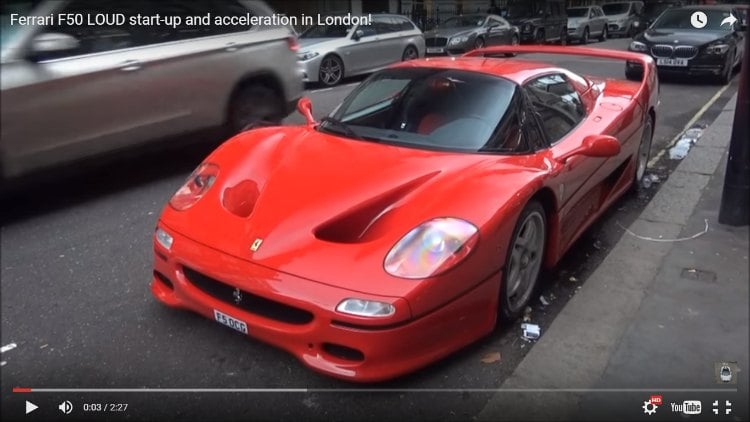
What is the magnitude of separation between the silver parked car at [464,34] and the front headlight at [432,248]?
8.51 meters

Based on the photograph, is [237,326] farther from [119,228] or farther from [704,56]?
[704,56]

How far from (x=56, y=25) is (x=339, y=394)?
279cm

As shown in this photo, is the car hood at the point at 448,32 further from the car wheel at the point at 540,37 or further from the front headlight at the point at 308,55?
the front headlight at the point at 308,55

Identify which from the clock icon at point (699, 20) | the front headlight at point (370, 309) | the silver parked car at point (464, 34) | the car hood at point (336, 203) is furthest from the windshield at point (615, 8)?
the front headlight at point (370, 309)

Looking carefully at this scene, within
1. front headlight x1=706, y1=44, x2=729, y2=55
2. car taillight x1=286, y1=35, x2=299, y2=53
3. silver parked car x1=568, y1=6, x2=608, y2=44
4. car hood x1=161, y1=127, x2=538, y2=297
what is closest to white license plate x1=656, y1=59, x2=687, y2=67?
front headlight x1=706, y1=44, x2=729, y2=55

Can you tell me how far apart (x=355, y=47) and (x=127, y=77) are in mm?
7401

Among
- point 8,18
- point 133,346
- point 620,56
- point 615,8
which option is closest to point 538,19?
point 620,56

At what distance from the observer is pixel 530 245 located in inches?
120

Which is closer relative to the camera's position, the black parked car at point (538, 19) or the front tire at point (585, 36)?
the black parked car at point (538, 19)

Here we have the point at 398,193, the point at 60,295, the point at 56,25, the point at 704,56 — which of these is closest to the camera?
the point at 398,193

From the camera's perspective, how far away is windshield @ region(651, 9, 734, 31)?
10.8 meters

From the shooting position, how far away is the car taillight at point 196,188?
2.93m

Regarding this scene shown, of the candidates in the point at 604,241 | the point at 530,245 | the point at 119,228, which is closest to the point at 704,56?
the point at 604,241

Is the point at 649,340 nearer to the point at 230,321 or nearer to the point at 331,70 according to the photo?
the point at 230,321
